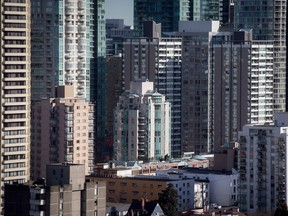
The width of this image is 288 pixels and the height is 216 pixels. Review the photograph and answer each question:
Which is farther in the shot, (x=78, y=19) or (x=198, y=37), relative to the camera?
(x=198, y=37)

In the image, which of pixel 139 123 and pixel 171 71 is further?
pixel 171 71

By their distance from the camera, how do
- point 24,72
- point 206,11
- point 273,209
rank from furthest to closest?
1. point 206,11
2. point 273,209
3. point 24,72

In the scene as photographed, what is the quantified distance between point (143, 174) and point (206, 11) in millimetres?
33892

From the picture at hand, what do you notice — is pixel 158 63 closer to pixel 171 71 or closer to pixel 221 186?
pixel 171 71

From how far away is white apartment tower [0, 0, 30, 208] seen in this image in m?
86.4

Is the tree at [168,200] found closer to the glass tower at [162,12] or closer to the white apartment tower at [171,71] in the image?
the white apartment tower at [171,71]

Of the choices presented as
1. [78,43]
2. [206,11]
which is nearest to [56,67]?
[78,43]

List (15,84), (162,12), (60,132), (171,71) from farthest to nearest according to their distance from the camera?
(162,12), (171,71), (60,132), (15,84)

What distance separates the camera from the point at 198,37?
128375mm

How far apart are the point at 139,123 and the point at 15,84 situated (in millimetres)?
27034

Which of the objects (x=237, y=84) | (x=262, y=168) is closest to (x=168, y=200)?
(x=262, y=168)

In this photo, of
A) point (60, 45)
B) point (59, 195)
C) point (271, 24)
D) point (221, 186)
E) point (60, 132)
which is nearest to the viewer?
point (59, 195)

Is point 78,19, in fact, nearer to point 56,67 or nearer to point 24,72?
point 56,67

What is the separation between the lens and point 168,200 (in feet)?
313
